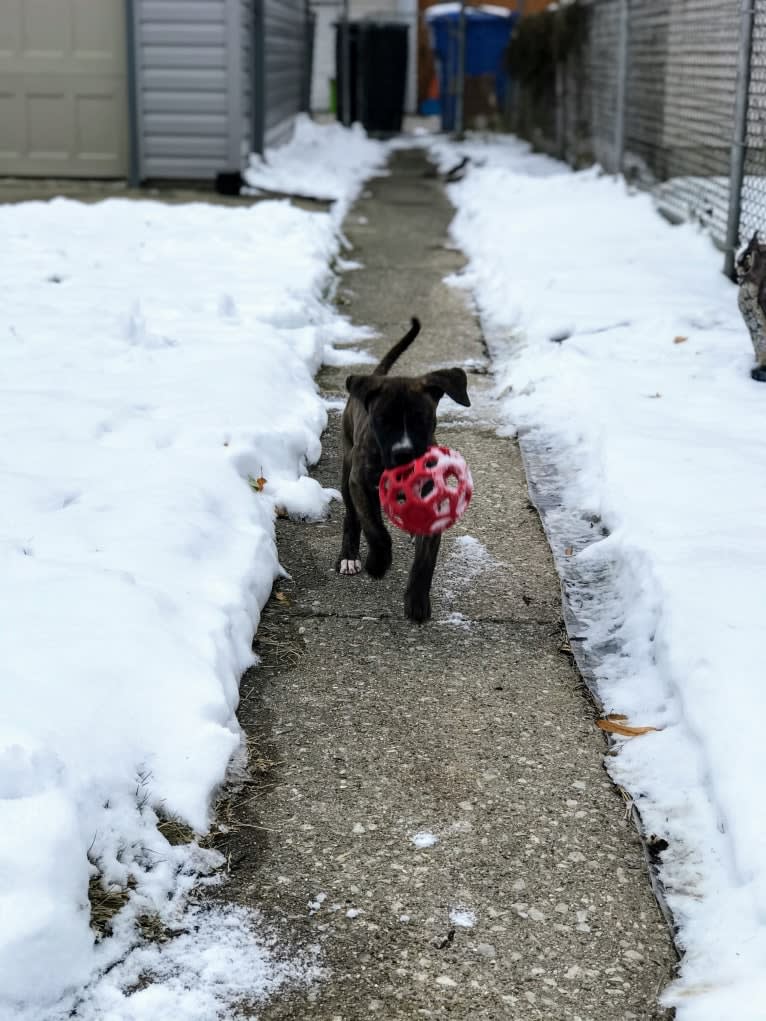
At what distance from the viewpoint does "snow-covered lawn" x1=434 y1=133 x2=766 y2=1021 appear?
275 cm

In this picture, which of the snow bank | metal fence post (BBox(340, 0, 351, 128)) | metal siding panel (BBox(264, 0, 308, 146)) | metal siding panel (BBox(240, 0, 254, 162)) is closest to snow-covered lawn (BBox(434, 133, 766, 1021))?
the snow bank

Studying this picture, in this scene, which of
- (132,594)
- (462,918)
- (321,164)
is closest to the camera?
(462,918)

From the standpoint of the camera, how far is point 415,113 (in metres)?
34.6

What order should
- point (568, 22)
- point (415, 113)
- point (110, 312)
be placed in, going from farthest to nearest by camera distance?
point (415, 113), point (568, 22), point (110, 312)

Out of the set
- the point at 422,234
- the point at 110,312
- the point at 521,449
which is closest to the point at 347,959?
the point at 521,449

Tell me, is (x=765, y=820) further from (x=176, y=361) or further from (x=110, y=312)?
(x=110, y=312)

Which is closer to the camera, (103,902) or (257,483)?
(103,902)

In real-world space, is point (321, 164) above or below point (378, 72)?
below

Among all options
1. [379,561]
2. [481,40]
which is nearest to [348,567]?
[379,561]

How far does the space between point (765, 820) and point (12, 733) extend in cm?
168

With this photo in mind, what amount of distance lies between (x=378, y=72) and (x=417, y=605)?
2380cm

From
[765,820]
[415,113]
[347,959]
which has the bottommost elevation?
[347,959]

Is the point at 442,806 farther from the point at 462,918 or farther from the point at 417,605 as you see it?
the point at 417,605

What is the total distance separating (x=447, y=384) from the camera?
417cm
